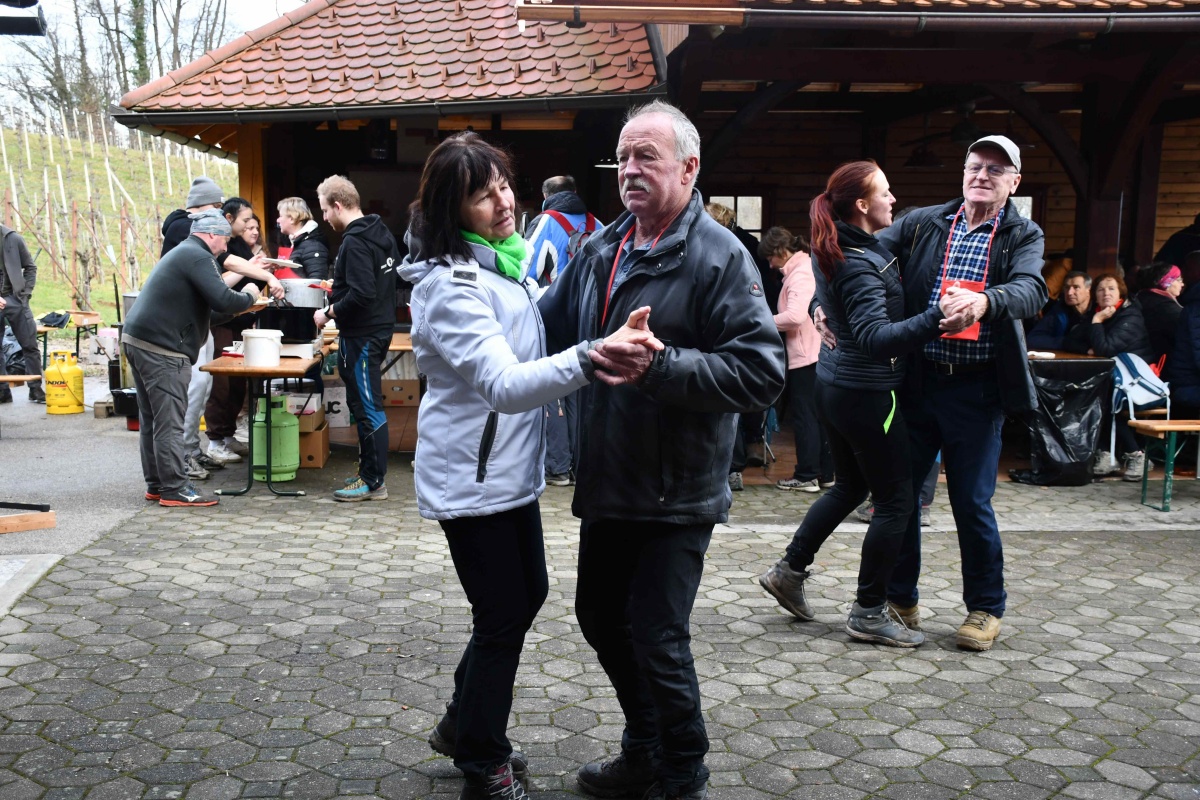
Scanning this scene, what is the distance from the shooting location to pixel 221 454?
324 inches

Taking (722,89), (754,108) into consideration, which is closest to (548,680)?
(754,108)

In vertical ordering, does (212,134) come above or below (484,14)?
below

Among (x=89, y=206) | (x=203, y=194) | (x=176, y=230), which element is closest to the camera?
(x=203, y=194)

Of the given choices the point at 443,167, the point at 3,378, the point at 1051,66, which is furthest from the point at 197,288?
the point at 1051,66

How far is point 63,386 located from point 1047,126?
9416 millimetres

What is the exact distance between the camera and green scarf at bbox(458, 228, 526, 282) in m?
2.82

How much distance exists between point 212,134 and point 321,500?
5432 mm

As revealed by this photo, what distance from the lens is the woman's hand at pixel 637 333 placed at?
8.08 ft

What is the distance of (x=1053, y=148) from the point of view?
30.5 ft

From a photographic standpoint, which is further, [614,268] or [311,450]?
[311,450]

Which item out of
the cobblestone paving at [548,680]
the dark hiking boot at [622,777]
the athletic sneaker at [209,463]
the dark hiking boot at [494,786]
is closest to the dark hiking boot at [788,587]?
the cobblestone paving at [548,680]

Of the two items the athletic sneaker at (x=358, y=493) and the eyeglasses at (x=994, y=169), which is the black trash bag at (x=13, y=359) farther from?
the eyeglasses at (x=994, y=169)

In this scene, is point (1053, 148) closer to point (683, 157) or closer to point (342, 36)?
point (342, 36)

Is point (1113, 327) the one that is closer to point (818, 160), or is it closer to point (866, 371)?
point (866, 371)
